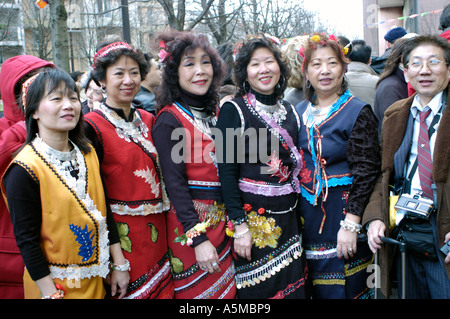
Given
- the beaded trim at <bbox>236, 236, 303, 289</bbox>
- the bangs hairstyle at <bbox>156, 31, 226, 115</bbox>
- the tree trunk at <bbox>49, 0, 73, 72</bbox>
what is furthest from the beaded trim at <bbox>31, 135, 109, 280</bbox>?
the tree trunk at <bbox>49, 0, 73, 72</bbox>

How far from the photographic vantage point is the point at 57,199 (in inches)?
79.1

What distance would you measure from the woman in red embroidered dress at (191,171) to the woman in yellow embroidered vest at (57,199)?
0.43 meters

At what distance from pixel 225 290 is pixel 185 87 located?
1269 mm

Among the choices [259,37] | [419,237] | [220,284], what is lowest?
[220,284]

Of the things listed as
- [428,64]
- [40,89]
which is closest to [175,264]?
[40,89]

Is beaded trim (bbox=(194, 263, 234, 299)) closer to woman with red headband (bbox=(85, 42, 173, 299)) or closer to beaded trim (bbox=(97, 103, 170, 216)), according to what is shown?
woman with red headband (bbox=(85, 42, 173, 299))

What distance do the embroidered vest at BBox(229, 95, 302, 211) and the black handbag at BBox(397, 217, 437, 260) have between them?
655 millimetres

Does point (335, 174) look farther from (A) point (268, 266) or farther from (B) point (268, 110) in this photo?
(A) point (268, 266)

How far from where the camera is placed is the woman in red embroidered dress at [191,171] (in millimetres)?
2334

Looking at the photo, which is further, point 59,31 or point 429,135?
point 59,31

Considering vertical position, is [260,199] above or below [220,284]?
above

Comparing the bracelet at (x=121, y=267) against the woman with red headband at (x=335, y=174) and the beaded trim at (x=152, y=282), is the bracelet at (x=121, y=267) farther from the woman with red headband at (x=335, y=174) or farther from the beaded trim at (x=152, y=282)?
the woman with red headband at (x=335, y=174)

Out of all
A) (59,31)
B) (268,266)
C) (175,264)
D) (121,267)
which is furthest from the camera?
(59,31)

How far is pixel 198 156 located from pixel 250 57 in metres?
0.70
